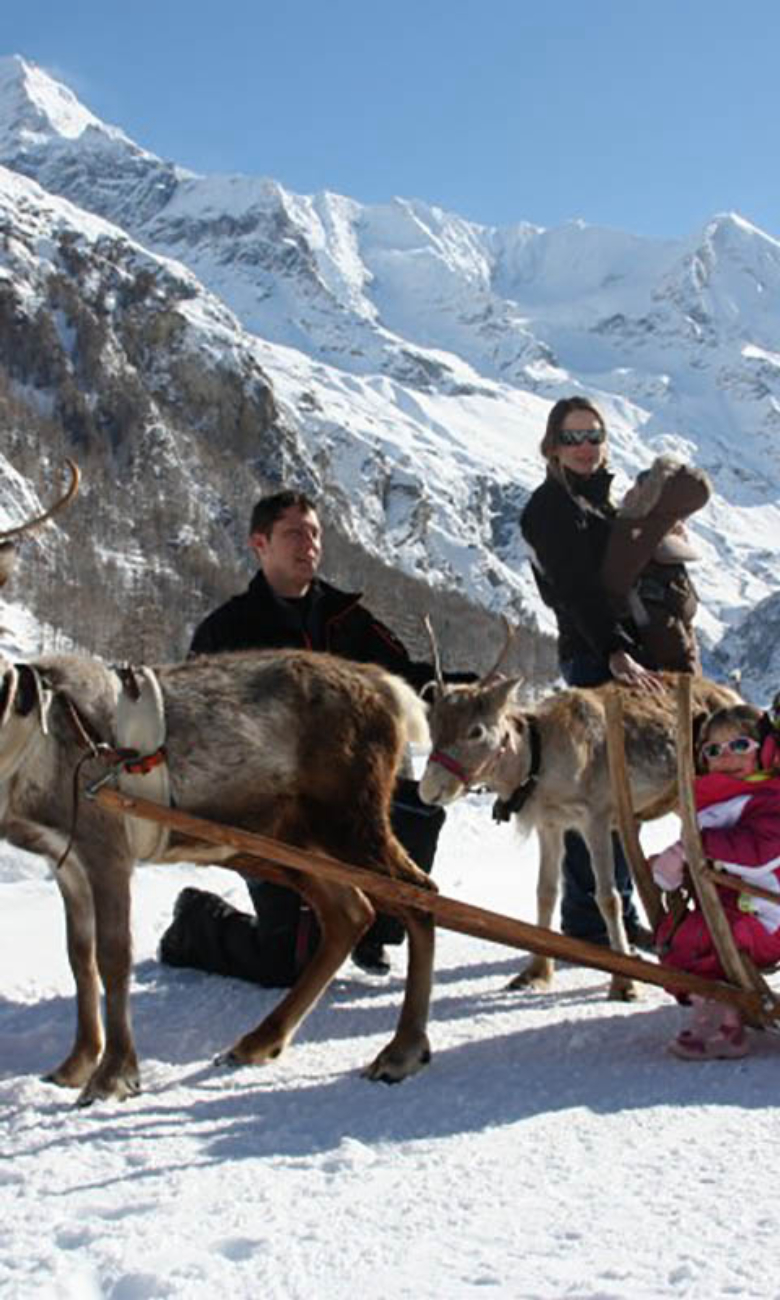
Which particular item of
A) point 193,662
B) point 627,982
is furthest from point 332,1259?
point 627,982

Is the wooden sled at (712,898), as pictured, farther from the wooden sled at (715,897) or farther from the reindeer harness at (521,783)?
the reindeer harness at (521,783)

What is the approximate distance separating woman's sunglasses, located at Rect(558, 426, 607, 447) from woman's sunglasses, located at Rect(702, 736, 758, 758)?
→ 2.56 metres

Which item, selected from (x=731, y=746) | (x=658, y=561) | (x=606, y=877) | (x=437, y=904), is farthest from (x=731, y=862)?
(x=658, y=561)

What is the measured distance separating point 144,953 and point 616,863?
2779 millimetres

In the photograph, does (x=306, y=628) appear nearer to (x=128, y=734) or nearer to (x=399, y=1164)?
(x=128, y=734)

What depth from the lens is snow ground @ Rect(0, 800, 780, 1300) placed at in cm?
298

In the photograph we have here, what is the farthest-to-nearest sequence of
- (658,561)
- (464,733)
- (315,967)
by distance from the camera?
(658,561) < (464,733) < (315,967)

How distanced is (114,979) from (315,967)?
0.85m

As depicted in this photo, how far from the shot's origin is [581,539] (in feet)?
24.4

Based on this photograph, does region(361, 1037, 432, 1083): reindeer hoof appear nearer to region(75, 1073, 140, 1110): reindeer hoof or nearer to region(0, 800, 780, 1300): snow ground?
region(0, 800, 780, 1300): snow ground

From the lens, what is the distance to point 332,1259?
10.1ft

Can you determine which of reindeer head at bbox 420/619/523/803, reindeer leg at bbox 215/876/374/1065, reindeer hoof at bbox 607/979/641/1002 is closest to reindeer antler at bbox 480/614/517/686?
reindeer head at bbox 420/619/523/803

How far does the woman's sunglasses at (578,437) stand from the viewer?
7.46 meters

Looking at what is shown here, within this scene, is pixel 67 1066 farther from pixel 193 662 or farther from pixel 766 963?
pixel 766 963
